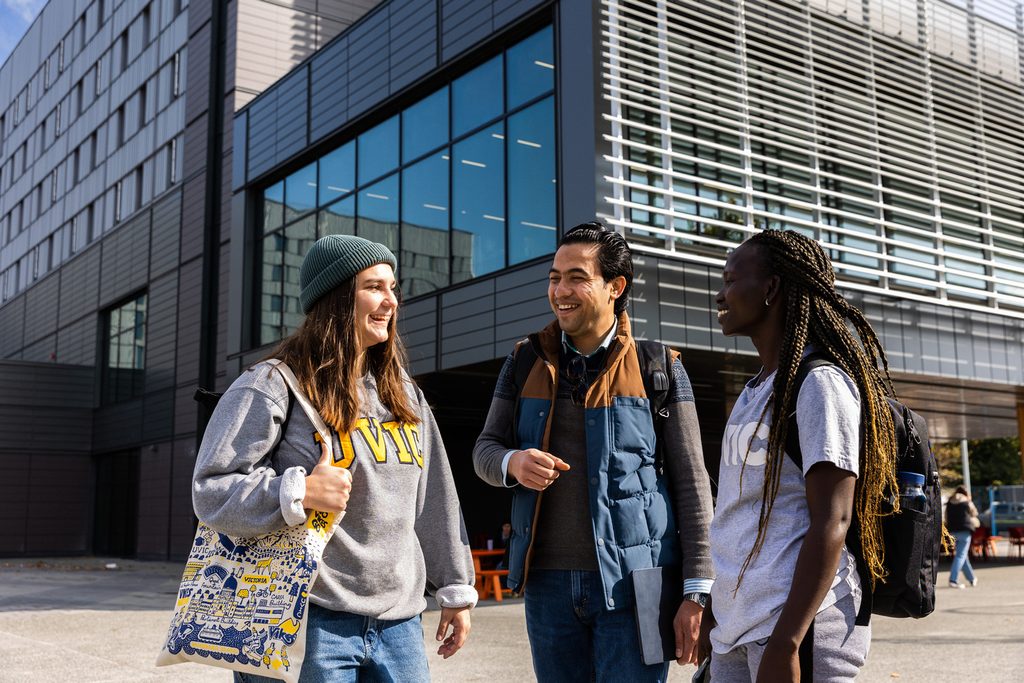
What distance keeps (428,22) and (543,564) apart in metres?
14.7

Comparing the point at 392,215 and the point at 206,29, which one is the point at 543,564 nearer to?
the point at 392,215

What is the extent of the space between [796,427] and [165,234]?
28216 millimetres

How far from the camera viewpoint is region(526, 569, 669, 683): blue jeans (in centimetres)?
300

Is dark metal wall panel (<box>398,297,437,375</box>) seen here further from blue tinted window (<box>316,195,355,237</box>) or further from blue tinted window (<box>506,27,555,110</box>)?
blue tinted window (<box>506,27,555,110</box>)

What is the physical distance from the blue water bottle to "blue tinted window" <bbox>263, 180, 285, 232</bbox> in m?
20.0

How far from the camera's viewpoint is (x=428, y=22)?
16516 millimetres

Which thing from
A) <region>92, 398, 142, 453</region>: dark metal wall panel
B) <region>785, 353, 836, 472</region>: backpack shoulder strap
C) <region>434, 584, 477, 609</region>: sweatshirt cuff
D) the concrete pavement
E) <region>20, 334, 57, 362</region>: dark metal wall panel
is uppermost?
<region>20, 334, 57, 362</region>: dark metal wall panel

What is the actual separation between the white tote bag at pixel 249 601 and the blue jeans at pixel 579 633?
836 mm

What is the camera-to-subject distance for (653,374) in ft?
10.6

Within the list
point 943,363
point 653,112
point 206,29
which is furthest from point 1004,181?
point 206,29

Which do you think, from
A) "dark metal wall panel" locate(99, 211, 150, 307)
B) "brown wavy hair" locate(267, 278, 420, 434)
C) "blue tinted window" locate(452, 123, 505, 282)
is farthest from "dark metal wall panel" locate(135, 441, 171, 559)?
"brown wavy hair" locate(267, 278, 420, 434)

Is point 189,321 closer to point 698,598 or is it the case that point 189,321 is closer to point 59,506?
point 59,506

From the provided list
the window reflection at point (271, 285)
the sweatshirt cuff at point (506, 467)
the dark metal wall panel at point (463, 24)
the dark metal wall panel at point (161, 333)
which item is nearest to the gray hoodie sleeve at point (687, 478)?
the sweatshirt cuff at point (506, 467)

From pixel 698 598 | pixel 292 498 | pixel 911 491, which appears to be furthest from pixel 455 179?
pixel 911 491
